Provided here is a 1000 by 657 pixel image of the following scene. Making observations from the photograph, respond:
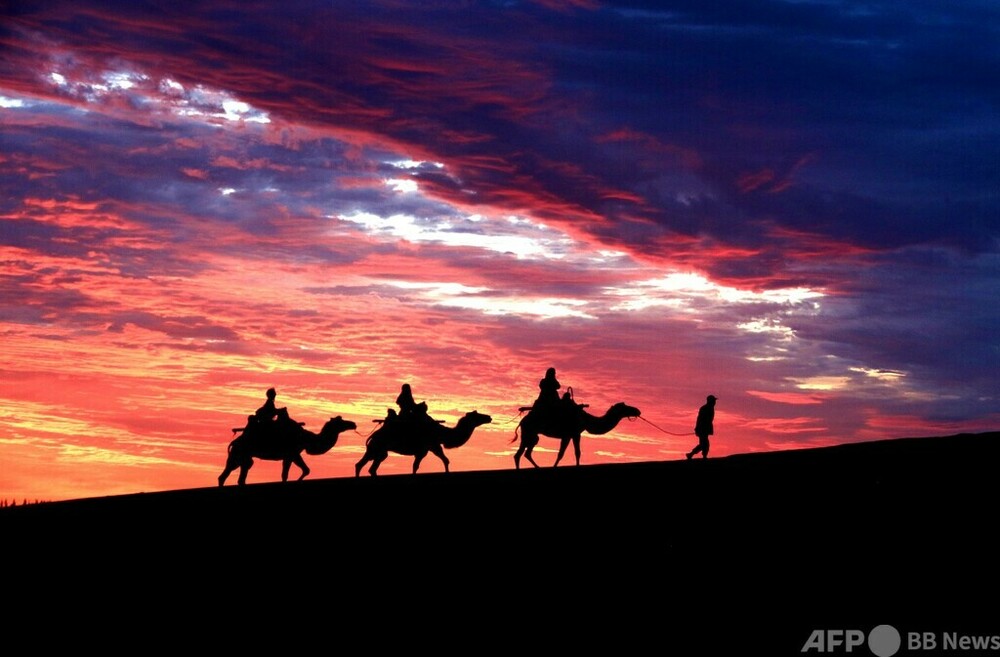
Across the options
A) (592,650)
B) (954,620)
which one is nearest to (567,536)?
(592,650)

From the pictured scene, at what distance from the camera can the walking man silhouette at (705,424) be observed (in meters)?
31.7

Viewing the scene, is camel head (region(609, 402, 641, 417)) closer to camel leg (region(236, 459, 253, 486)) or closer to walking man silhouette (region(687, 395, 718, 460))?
walking man silhouette (region(687, 395, 718, 460))

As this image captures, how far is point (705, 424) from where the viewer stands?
31641 mm

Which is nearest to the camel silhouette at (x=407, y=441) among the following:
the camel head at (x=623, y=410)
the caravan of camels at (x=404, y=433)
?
the caravan of camels at (x=404, y=433)

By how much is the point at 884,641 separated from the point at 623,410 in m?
18.7

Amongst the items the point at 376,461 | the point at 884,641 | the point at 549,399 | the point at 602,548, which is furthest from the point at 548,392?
the point at 884,641

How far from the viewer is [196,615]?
65.6 ft

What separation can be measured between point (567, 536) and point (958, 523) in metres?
6.32

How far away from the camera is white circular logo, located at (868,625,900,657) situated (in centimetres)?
1603

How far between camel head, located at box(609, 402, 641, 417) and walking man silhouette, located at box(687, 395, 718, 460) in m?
3.18

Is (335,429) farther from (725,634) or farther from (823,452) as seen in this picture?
(725,634)

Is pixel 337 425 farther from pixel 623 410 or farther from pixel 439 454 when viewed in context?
pixel 623 410

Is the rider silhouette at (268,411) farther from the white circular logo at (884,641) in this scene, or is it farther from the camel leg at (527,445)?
the white circular logo at (884,641)

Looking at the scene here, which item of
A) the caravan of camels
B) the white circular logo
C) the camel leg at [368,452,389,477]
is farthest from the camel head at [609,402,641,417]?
the white circular logo
